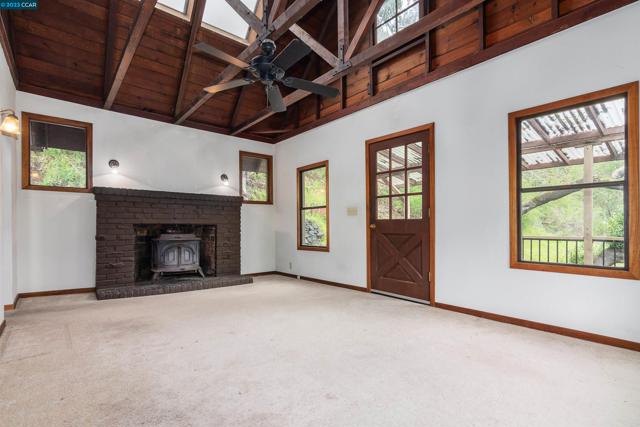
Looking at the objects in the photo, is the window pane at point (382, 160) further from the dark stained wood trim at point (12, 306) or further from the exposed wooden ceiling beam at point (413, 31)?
the dark stained wood trim at point (12, 306)

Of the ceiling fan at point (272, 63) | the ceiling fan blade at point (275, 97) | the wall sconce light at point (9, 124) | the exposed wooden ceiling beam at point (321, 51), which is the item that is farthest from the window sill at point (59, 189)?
the exposed wooden ceiling beam at point (321, 51)

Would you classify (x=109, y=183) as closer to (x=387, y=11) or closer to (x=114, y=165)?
(x=114, y=165)

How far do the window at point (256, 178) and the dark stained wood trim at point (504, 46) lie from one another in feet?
8.62

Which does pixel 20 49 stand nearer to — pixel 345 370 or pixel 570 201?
pixel 345 370

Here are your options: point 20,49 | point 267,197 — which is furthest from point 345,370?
point 20,49

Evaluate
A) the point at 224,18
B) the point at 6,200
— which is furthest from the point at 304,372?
the point at 224,18

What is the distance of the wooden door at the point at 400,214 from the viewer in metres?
4.40

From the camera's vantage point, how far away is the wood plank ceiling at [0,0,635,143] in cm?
353

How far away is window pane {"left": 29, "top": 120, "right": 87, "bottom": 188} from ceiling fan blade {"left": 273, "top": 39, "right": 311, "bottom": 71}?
397 cm

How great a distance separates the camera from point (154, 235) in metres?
5.90

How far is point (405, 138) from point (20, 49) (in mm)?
5641

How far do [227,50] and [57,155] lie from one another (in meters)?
3.28

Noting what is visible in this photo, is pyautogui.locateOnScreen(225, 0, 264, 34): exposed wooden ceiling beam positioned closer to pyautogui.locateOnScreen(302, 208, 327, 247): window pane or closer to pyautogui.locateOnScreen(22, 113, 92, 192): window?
pyautogui.locateOnScreen(302, 208, 327, 247): window pane

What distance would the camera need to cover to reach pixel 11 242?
4.05 metres
